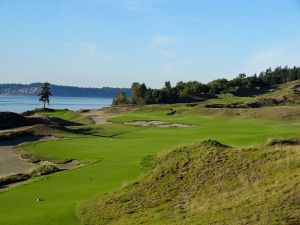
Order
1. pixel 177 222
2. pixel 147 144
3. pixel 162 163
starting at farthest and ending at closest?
pixel 147 144 < pixel 162 163 < pixel 177 222

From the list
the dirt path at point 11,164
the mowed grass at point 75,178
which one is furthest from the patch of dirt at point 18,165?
the mowed grass at point 75,178

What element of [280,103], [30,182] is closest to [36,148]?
[30,182]

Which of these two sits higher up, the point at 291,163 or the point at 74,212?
the point at 291,163

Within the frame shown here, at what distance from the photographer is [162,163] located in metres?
24.1

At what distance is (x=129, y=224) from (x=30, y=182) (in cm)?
1221

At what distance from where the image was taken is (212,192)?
19031 millimetres

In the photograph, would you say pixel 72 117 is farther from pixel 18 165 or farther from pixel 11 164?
pixel 18 165

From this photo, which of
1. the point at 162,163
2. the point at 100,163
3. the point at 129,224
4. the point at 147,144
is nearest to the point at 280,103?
the point at 147,144

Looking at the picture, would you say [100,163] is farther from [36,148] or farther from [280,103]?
[280,103]

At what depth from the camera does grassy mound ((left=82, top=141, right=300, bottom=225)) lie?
49.6ft

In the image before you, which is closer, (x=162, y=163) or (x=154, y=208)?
(x=154, y=208)

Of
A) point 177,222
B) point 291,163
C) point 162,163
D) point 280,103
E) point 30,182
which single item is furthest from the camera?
point 280,103

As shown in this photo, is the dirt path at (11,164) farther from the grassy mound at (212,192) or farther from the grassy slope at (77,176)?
the grassy mound at (212,192)

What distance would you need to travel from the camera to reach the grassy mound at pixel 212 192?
15125mm
